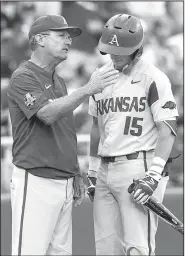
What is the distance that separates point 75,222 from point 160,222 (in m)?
0.72

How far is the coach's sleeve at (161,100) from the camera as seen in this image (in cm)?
335

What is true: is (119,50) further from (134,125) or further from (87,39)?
(87,39)

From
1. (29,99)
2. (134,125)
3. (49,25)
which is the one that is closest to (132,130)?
(134,125)

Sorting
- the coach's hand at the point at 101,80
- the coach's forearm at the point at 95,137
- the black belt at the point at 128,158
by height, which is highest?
the coach's hand at the point at 101,80

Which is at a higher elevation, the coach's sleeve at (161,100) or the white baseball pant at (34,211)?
the coach's sleeve at (161,100)

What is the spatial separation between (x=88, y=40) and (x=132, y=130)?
153 inches

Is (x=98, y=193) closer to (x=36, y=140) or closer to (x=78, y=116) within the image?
Answer: (x=36, y=140)

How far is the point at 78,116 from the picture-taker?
656 centimetres

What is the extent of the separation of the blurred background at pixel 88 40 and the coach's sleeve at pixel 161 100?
2.65 meters

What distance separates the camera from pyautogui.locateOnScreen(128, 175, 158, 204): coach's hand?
3.24 m

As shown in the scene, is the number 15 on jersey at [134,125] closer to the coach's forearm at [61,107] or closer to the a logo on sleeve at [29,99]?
the coach's forearm at [61,107]

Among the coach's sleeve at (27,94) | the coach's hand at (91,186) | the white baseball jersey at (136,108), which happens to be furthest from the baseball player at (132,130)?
the coach's sleeve at (27,94)

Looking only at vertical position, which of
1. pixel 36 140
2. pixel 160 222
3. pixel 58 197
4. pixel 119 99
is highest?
pixel 119 99

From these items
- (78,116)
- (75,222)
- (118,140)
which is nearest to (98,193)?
(118,140)
